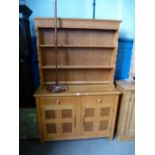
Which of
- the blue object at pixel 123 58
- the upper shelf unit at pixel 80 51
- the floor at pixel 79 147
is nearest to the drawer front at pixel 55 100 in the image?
the upper shelf unit at pixel 80 51

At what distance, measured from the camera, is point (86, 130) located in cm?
206

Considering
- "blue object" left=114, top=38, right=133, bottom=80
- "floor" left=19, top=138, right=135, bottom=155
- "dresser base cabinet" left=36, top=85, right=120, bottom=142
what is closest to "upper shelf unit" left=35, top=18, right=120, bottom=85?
"blue object" left=114, top=38, right=133, bottom=80

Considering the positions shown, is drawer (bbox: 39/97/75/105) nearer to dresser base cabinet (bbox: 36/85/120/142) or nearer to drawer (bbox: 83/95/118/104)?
dresser base cabinet (bbox: 36/85/120/142)

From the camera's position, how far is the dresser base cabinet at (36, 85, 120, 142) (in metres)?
1.88

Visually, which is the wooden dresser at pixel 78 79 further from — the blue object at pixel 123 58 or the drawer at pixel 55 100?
the blue object at pixel 123 58

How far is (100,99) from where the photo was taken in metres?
1.93

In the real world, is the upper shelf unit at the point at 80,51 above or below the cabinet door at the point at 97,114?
above

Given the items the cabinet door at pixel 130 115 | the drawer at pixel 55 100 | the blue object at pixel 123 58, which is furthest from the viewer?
the blue object at pixel 123 58

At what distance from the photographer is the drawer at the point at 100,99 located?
6.27ft

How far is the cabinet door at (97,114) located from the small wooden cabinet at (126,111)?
153 mm

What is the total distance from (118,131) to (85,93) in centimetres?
83
